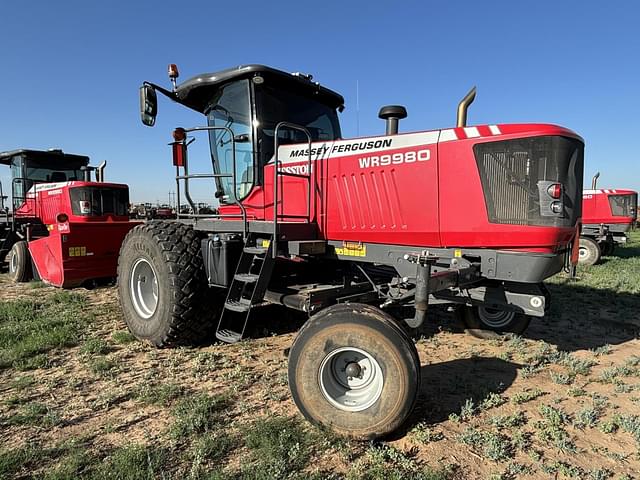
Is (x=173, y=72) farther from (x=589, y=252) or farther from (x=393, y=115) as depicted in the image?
(x=589, y=252)

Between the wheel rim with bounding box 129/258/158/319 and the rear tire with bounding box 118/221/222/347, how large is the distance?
2 centimetres

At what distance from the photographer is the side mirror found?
155 inches

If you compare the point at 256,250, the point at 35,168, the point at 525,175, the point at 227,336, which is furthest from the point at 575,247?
the point at 35,168

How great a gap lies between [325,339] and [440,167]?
1.57 m

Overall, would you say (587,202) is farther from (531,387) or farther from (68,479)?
(68,479)

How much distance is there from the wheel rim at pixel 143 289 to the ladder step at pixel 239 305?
1326mm

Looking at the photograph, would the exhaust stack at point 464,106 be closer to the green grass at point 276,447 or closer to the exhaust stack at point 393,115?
the exhaust stack at point 393,115

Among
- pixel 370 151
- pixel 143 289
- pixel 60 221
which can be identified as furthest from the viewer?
pixel 60 221

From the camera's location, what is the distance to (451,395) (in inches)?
130

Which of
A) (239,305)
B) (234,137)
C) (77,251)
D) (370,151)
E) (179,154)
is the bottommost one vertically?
(239,305)

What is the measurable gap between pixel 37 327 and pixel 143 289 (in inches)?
53.5

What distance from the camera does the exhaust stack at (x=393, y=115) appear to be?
365cm

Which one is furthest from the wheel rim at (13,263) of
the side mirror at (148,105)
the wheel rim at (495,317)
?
the wheel rim at (495,317)

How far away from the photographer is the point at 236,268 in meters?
3.86
